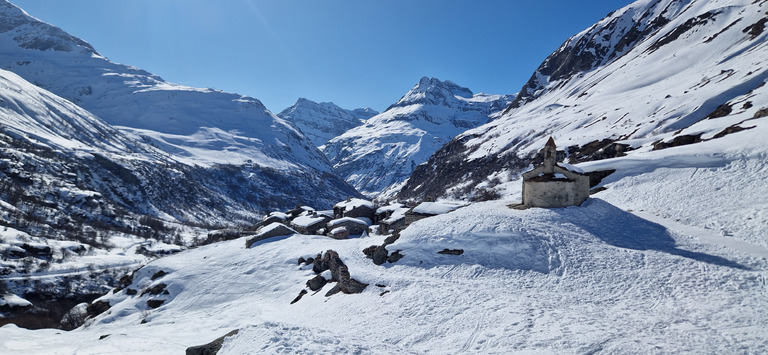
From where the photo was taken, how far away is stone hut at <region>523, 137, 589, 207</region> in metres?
34.9

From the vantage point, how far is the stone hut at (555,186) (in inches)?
1375

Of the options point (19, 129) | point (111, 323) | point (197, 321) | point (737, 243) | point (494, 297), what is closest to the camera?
point (494, 297)

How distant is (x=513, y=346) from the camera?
14.6 m

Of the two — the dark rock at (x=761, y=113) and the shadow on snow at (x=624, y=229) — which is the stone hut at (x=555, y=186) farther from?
the dark rock at (x=761, y=113)

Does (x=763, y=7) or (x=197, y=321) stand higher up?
(x=763, y=7)

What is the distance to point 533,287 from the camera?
22.1 metres

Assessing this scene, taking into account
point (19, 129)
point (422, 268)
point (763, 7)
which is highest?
point (19, 129)

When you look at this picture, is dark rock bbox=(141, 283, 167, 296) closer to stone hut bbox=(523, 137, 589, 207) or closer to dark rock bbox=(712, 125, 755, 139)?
stone hut bbox=(523, 137, 589, 207)

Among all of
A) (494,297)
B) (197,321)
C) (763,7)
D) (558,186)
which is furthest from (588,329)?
(763,7)

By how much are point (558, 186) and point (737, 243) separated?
523 inches

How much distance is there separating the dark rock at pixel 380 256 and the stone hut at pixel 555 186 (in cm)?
1501

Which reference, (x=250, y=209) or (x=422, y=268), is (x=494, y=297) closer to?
(x=422, y=268)

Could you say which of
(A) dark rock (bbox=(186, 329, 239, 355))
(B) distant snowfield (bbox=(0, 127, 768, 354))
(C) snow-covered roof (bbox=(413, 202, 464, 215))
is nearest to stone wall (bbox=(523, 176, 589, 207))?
(B) distant snowfield (bbox=(0, 127, 768, 354))

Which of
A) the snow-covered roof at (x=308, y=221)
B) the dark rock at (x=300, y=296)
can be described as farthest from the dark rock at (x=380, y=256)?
the snow-covered roof at (x=308, y=221)
